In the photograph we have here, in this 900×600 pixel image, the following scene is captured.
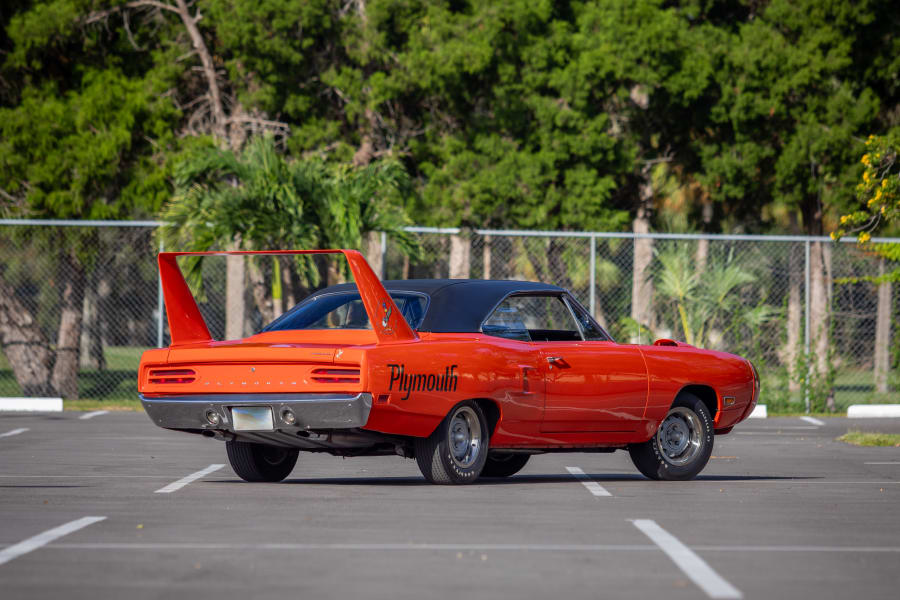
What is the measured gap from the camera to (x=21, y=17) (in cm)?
2850

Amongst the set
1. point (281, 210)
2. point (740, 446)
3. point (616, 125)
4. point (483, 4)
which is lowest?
point (740, 446)

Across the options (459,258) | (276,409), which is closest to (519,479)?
(276,409)

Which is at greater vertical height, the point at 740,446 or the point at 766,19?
the point at 766,19

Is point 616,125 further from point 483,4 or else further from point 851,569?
point 851,569

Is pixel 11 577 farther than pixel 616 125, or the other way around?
pixel 616 125

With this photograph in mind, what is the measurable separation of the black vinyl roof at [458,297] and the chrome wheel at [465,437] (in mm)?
603

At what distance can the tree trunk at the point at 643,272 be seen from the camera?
25219 millimetres

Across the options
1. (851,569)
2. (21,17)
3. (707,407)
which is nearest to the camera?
(851,569)

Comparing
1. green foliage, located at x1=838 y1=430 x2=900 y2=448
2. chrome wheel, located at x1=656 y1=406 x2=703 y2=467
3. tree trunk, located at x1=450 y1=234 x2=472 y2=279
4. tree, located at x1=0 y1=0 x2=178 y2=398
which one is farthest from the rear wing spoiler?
tree, located at x1=0 y1=0 x2=178 y2=398

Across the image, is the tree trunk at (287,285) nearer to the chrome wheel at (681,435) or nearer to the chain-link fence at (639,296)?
the chain-link fence at (639,296)

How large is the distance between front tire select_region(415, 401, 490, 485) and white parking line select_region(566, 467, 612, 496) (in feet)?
2.72

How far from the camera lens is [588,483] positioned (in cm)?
1162

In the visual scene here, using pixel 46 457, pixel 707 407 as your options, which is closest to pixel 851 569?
pixel 707 407

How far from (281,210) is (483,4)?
808cm
